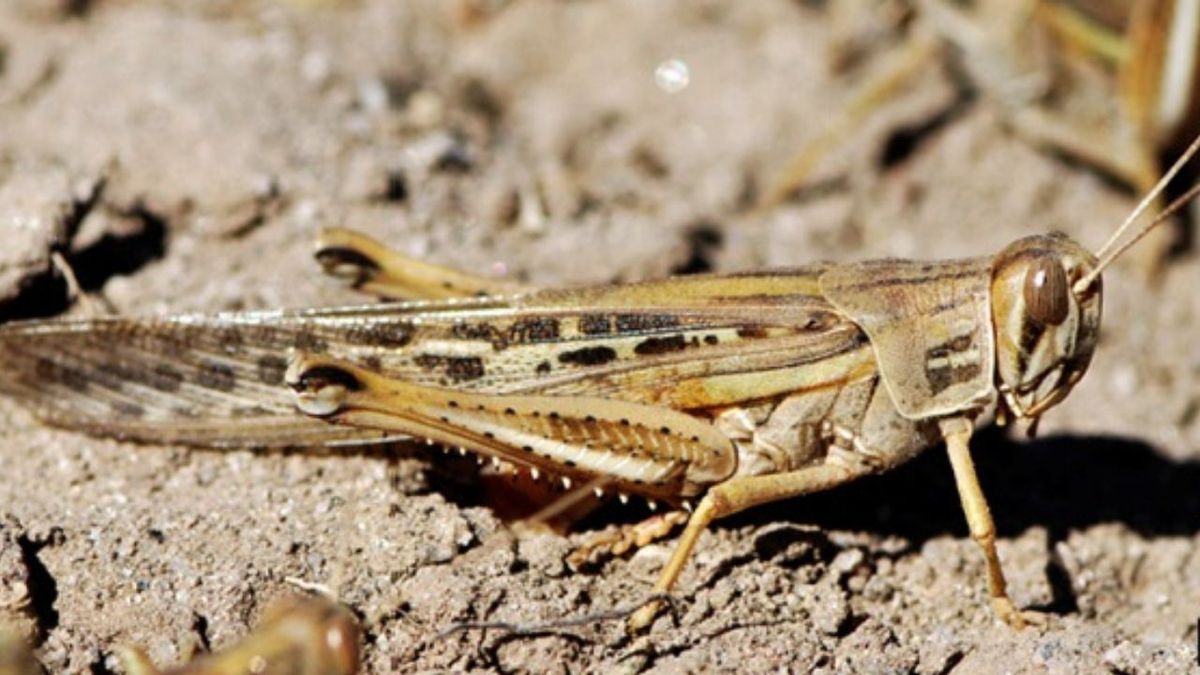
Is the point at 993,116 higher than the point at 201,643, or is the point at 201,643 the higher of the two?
the point at 993,116

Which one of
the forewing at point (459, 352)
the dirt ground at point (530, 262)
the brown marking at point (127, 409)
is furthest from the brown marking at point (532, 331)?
the brown marking at point (127, 409)

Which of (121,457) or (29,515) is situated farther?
(121,457)

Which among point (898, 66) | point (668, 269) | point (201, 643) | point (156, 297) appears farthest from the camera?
point (898, 66)

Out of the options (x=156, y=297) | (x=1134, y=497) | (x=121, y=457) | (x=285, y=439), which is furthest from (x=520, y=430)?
(x=1134, y=497)

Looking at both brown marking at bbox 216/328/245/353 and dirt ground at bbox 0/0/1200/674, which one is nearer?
dirt ground at bbox 0/0/1200/674

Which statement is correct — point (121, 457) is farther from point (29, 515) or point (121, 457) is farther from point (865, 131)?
point (865, 131)

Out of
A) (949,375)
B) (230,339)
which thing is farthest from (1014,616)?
(230,339)

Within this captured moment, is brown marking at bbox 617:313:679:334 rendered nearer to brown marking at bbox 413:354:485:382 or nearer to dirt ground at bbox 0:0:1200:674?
brown marking at bbox 413:354:485:382

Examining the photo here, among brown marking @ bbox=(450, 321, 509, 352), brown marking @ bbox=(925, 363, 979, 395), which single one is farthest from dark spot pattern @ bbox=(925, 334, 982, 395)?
brown marking @ bbox=(450, 321, 509, 352)
